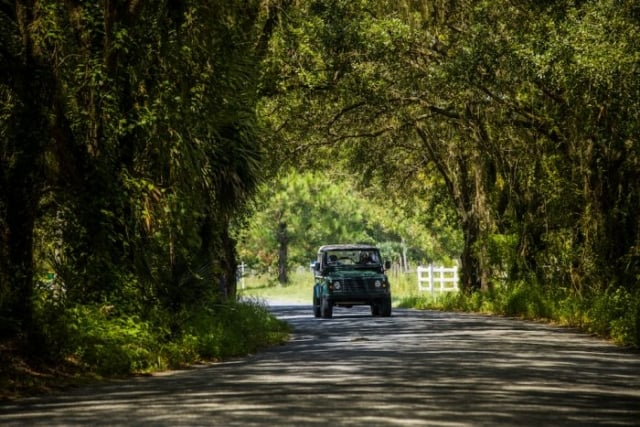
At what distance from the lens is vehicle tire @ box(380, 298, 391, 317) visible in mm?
37062

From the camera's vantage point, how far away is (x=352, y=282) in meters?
36.7

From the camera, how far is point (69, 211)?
1855cm

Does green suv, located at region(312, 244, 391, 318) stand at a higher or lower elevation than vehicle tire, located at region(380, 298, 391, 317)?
higher

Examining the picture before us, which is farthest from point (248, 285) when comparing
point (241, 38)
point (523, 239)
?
point (241, 38)

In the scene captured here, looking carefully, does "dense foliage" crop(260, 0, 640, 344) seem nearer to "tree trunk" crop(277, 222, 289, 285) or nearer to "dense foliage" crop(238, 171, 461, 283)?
"dense foliage" crop(238, 171, 461, 283)

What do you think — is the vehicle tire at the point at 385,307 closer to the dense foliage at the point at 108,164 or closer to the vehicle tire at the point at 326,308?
the vehicle tire at the point at 326,308

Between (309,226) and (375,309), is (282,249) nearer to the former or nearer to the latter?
(309,226)

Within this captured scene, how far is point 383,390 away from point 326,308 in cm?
2328

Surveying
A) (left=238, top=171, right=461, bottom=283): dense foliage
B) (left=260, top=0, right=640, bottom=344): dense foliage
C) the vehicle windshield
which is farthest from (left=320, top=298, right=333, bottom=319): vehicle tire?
(left=238, top=171, right=461, bottom=283): dense foliage

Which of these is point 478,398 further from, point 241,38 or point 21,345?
point 241,38

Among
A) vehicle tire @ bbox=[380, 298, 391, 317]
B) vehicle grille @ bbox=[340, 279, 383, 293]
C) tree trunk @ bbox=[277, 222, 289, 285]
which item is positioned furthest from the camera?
tree trunk @ bbox=[277, 222, 289, 285]

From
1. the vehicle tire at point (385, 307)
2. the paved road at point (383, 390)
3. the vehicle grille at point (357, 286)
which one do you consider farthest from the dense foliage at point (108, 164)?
the vehicle tire at point (385, 307)

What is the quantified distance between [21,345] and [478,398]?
6.64m

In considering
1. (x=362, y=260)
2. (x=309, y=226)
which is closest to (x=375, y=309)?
(x=362, y=260)
